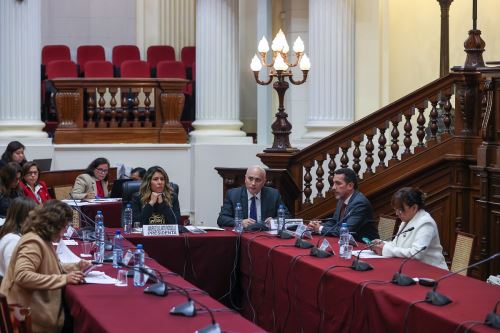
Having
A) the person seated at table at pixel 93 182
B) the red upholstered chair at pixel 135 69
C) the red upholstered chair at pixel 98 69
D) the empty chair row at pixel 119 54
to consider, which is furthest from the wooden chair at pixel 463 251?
the empty chair row at pixel 119 54

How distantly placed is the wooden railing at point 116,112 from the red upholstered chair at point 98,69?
119 centimetres

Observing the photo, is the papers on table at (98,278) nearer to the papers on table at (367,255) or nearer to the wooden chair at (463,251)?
the papers on table at (367,255)

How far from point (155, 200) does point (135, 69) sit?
6898 millimetres

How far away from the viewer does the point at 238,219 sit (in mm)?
9492

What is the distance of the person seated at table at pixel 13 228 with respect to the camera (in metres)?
6.59

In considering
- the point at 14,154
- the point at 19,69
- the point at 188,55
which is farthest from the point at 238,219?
the point at 188,55

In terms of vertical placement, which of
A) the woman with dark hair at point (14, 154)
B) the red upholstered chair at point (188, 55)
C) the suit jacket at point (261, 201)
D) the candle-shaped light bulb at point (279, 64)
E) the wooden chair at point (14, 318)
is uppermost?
the red upholstered chair at point (188, 55)

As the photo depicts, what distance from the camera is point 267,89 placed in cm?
1548

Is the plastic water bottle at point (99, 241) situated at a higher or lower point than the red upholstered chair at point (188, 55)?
lower

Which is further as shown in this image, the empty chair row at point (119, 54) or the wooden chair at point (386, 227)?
the empty chair row at point (119, 54)

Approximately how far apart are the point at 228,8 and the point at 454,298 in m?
9.22

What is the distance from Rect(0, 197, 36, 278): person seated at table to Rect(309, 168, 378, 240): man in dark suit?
2.97m

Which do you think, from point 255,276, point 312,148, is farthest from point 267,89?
point 255,276

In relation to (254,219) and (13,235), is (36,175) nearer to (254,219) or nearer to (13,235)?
(254,219)
